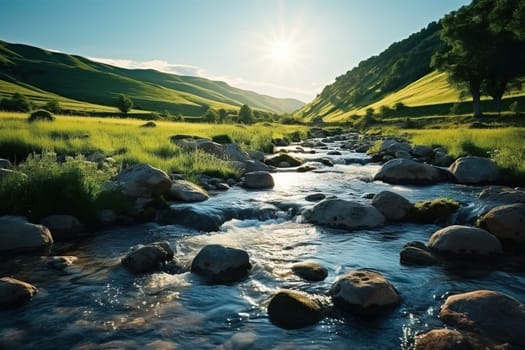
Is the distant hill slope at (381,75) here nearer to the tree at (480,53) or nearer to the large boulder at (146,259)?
the tree at (480,53)

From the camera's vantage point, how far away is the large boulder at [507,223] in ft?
29.2

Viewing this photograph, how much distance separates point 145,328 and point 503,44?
184ft

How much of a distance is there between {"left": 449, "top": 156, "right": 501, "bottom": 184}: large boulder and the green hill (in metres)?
45.8

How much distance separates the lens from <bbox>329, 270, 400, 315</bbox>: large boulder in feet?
19.4


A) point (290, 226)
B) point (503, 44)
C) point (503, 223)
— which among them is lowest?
point (290, 226)

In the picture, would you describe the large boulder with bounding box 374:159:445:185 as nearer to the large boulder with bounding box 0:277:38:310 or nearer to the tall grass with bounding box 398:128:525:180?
the tall grass with bounding box 398:128:525:180

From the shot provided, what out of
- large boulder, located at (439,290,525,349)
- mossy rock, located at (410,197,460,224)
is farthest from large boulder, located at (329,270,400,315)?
mossy rock, located at (410,197,460,224)

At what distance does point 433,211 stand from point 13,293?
1012cm

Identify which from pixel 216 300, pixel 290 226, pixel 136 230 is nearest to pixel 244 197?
pixel 290 226

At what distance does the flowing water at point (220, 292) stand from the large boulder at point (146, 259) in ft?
0.64

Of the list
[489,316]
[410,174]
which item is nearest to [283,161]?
[410,174]

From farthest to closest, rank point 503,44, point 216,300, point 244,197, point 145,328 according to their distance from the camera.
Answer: point 503,44 → point 244,197 → point 216,300 → point 145,328

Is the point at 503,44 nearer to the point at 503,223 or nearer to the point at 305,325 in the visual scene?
the point at 503,223

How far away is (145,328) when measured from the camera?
18.0 feet
